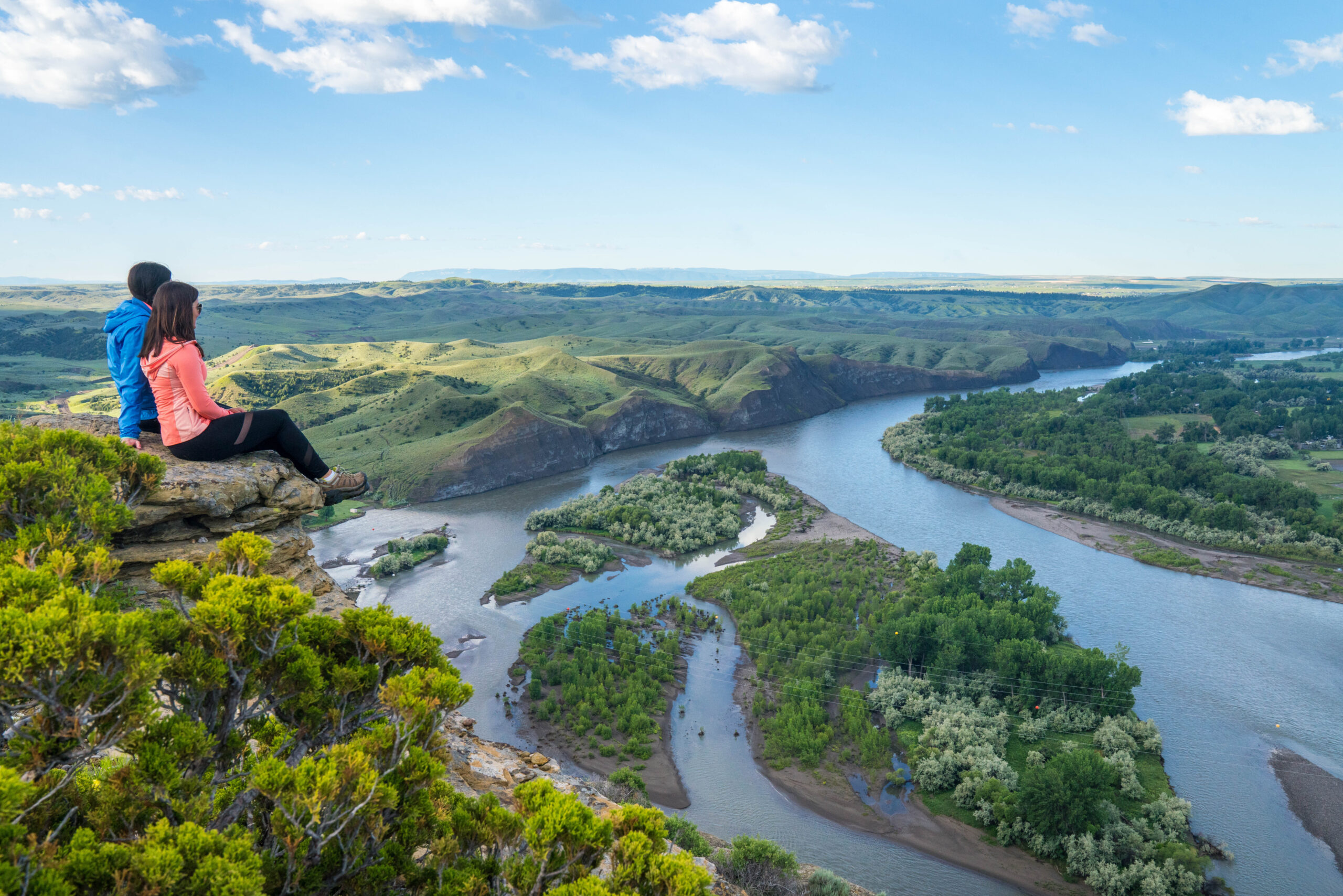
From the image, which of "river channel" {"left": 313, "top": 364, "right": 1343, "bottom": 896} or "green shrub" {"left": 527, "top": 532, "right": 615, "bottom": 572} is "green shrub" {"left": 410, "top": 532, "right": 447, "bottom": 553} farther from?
"green shrub" {"left": 527, "top": 532, "right": 615, "bottom": 572}

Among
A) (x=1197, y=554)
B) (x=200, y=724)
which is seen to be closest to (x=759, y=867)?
(x=200, y=724)

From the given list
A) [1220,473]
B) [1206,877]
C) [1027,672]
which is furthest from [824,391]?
[1206,877]

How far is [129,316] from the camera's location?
10172 millimetres

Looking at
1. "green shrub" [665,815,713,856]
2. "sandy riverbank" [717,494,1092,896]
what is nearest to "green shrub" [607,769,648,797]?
"green shrub" [665,815,713,856]

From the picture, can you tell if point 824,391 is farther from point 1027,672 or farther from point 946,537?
point 1027,672

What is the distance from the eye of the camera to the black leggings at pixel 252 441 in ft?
34.1

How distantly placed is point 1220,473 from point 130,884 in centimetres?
8717

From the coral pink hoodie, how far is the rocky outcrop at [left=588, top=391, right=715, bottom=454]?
85.1 metres

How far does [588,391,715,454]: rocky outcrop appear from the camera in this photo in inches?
3873

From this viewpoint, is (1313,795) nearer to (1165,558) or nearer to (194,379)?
(1165,558)

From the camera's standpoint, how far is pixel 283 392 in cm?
10744

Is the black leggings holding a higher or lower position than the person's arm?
lower

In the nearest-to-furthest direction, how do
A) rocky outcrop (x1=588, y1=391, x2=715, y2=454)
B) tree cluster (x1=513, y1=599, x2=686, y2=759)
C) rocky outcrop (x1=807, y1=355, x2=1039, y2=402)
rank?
tree cluster (x1=513, y1=599, x2=686, y2=759) → rocky outcrop (x1=588, y1=391, x2=715, y2=454) → rocky outcrop (x1=807, y1=355, x2=1039, y2=402)

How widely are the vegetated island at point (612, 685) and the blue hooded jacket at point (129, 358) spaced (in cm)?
2618
